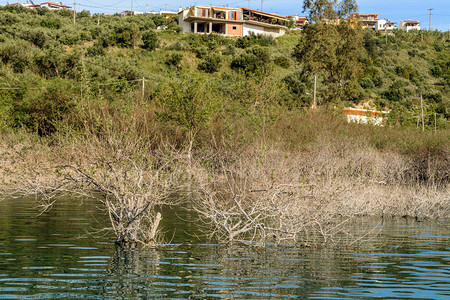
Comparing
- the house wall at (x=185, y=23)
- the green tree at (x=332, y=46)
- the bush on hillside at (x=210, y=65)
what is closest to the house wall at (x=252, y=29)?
the house wall at (x=185, y=23)

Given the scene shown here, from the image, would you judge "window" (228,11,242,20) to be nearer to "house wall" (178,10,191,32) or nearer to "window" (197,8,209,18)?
"window" (197,8,209,18)

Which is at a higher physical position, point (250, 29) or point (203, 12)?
point (203, 12)

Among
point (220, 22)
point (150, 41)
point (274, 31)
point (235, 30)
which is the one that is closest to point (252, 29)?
point (235, 30)

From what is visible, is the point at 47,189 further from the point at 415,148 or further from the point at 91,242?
the point at 415,148

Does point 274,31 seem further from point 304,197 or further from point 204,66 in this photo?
point 304,197

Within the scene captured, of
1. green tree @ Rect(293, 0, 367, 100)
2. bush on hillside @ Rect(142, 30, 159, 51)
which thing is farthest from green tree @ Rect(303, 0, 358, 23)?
bush on hillside @ Rect(142, 30, 159, 51)

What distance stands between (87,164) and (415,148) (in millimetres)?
29247

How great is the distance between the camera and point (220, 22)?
10006 cm

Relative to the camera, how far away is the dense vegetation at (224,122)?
48.5 ft

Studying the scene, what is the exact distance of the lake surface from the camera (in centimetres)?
1071

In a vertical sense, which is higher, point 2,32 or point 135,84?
point 2,32

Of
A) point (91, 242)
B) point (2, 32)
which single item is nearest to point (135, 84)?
point (2, 32)

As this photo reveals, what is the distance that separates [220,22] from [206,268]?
90977 mm

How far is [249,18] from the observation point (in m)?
105
